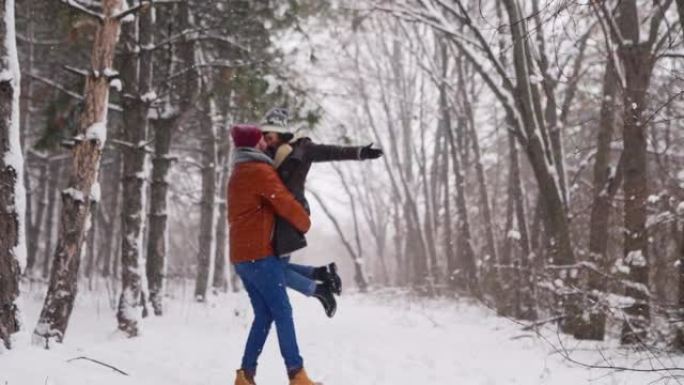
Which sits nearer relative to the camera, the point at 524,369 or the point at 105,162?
the point at 524,369

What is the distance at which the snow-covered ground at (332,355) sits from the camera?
14.8 feet

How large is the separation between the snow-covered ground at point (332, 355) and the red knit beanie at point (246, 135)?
1817mm

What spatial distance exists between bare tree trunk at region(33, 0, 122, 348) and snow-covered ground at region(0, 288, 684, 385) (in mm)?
322

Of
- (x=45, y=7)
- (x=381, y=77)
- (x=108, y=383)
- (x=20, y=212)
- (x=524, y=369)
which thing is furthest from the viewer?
(x=381, y=77)

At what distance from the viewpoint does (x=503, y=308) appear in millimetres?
10367

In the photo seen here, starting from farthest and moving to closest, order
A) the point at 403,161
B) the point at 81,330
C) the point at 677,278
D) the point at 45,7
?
1. the point at 403,161
2. the point at 45,7
3. the point at 81,330
4. the point at 677,278

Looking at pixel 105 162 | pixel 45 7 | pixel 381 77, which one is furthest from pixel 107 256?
pixel 45 7

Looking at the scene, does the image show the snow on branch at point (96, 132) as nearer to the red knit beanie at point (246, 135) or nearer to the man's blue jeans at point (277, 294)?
the red knit beanie at point (246, 135)

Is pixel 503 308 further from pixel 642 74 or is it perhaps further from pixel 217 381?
pixel 217 381

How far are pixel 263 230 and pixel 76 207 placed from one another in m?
2.49

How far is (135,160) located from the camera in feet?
24.6

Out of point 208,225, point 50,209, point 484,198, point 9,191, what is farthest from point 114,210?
point 9,191

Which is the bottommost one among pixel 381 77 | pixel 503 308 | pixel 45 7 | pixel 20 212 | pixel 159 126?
pixel 503 308

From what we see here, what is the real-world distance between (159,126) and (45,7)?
A: 89.4 inches
